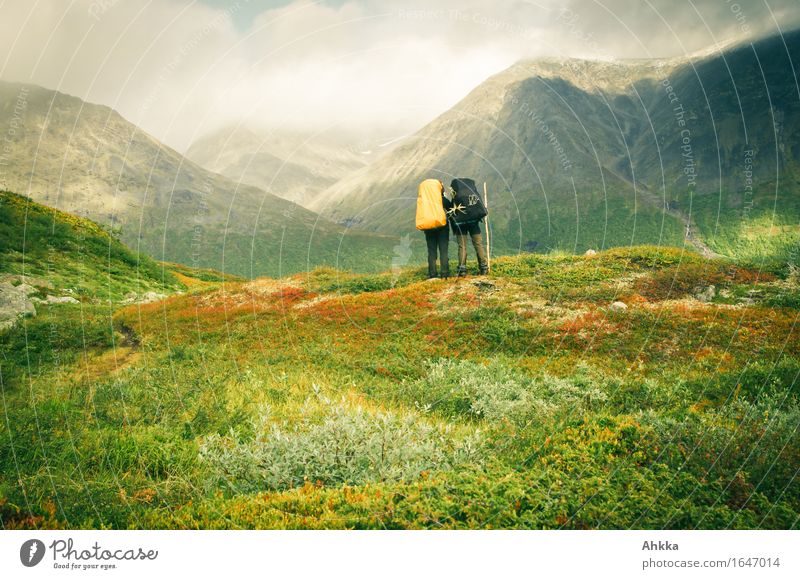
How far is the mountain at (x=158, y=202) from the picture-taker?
10006 centimetres

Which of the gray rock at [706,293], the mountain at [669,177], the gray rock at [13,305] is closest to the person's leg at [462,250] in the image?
the gray rock at [706,293]

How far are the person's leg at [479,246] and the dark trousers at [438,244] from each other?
1.22m

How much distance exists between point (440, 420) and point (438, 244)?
1604cm

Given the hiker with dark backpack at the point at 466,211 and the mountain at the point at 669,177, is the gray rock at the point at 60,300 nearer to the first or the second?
the hiker with dark backpack at the point at 466,211

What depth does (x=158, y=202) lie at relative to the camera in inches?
6531

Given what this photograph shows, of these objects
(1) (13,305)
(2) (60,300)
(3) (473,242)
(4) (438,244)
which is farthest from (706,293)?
(2) (60,300)

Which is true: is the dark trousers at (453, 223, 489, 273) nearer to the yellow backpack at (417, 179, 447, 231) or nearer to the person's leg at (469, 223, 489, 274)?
the person's leg at (469, 223, 489, 274)

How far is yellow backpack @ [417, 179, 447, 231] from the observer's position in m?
20.9

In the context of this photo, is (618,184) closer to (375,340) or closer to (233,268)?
(233,268)

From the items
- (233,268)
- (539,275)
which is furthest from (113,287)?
(233,268)

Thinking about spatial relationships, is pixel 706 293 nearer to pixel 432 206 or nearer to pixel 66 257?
pixel 432 206

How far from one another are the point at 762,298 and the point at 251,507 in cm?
1841
